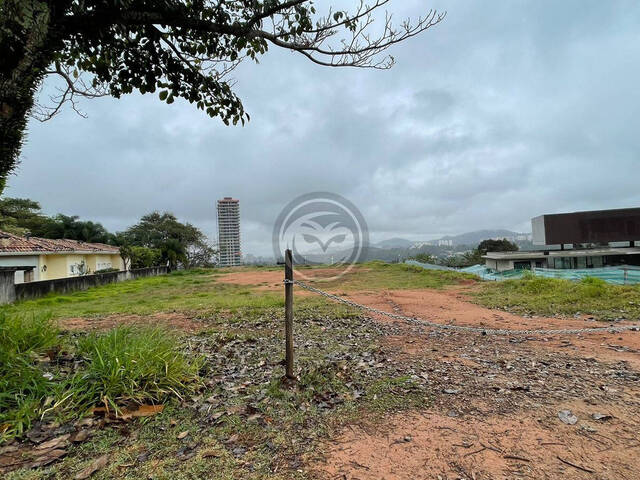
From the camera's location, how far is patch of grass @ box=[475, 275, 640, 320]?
678 cm

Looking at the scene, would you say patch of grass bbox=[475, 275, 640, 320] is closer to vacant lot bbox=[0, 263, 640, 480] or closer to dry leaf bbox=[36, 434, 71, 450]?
vacant lot bbox=[0, 263, 640, 480]

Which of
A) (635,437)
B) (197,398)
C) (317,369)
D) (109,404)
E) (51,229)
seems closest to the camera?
(635,437)

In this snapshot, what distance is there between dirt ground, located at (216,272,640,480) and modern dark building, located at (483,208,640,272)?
29.9 metres

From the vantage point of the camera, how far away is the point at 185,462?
199 cm

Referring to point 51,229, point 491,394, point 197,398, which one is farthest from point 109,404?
point 51,229

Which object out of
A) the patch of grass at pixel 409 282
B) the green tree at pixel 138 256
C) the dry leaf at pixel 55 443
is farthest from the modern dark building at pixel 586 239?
the green tree at pixel 138 256

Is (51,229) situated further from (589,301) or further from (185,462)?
(589,301)

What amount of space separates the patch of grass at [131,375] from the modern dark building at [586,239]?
34073mm

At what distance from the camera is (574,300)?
25.8 ft

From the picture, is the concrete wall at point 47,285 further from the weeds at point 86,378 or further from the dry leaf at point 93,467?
the dry leaf at point 93,467

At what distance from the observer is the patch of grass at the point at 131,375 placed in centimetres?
264

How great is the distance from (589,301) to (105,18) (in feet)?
34.8

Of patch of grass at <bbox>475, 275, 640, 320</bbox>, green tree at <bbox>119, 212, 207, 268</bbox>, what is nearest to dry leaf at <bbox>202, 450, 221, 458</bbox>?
patch of grass at <bbox>475, 275, 640, 320</bbox>

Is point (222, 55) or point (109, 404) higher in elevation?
point (222, 55)
